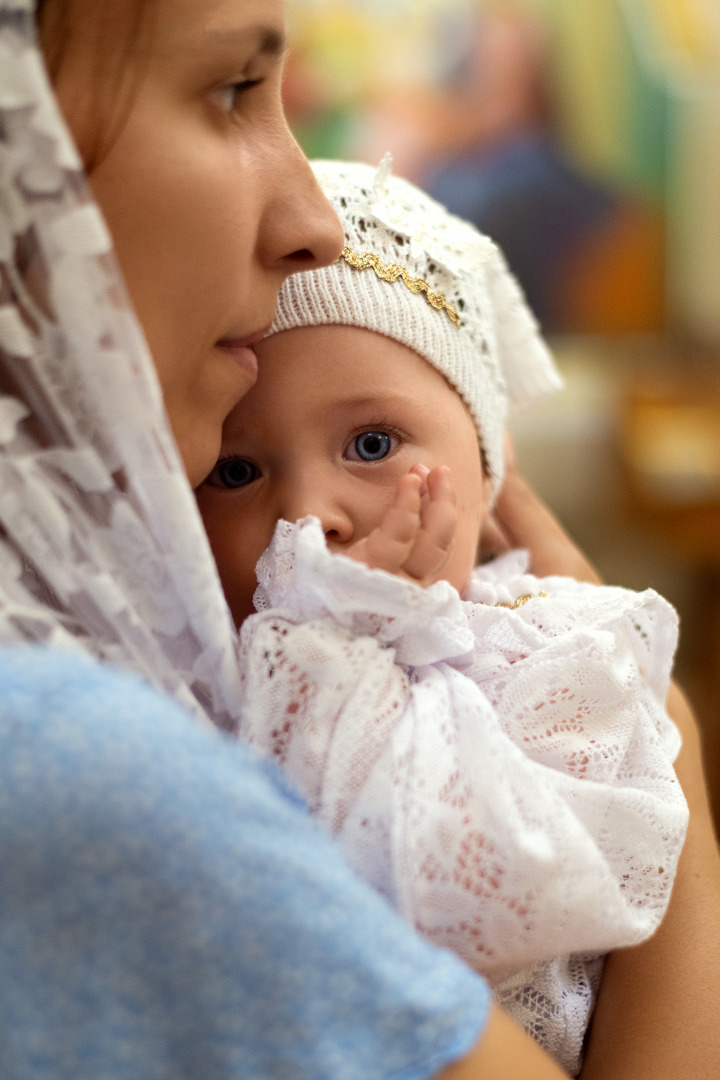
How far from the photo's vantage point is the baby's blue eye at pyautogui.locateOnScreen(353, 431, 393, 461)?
3.39 feet

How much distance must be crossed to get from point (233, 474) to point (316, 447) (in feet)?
0.29

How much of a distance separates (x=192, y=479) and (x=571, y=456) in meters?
3.79

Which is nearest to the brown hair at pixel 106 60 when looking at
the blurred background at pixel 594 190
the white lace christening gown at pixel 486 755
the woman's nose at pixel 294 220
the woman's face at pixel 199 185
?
the woman's face at pixel 199 185

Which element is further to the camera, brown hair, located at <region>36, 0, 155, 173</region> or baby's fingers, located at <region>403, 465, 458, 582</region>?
baby's fingers, located at <region>403, 465, 458, 582</region>

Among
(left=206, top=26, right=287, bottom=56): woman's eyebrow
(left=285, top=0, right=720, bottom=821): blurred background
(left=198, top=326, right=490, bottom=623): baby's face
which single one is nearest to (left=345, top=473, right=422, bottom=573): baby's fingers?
(left=198, top=326, right=490, bottom=623): baby's face

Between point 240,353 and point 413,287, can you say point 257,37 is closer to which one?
point 240,353

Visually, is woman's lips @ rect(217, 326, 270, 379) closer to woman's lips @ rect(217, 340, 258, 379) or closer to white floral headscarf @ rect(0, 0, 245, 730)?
woman's lips @ rect(217, 340, 258, 379)

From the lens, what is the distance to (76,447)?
2.32 feet

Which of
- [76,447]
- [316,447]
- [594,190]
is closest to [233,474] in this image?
[316,447]

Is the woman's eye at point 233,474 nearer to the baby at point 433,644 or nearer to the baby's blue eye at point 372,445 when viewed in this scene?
the baby at point 433,644

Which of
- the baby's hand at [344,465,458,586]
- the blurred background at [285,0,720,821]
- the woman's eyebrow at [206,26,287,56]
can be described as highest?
the woman's eyebrow at [206,26,287,56]

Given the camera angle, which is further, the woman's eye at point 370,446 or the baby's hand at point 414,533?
the woman's eye at point 370,446

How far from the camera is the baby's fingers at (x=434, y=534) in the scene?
86 cm

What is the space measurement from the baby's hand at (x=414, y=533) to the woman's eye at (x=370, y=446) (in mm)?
154
